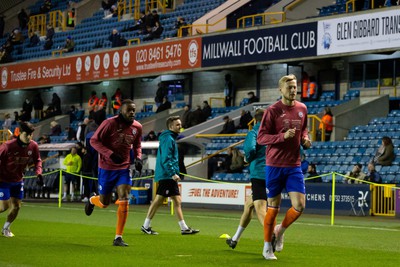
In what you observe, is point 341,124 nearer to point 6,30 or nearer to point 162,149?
point 162,149

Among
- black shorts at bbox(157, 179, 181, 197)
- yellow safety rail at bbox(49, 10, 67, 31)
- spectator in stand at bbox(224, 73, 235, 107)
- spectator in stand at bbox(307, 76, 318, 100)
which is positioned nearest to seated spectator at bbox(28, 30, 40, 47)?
yellow safety rail at bbox(49, 10, 67, 31)

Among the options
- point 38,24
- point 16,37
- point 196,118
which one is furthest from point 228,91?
point 16,37

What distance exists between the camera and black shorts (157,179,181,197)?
16.8m

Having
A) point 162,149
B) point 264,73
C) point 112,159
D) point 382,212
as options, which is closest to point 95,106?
point 264,73

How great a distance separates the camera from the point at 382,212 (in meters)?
24.2

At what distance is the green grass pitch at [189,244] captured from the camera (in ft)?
38.4

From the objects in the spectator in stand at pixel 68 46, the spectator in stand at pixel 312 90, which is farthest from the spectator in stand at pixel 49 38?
the spectator in stand at pixel 312 90

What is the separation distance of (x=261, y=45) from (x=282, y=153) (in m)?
23.8

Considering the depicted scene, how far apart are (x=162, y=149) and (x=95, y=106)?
27950 millimetres

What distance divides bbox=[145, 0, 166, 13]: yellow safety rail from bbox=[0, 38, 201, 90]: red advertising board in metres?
3.47

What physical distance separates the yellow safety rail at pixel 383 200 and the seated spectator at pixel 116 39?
71.8 feet

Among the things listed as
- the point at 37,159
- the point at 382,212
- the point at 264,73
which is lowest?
the point at 382,212

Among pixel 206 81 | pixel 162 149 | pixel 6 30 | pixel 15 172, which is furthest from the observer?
pixel 6 30

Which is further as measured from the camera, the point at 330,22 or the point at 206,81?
the point at 206,81
